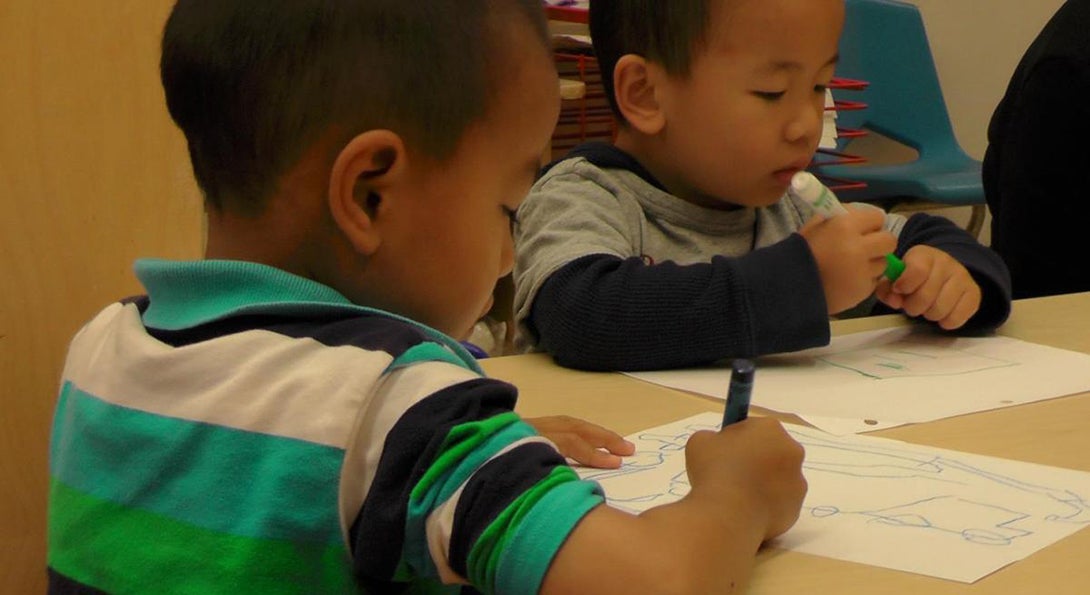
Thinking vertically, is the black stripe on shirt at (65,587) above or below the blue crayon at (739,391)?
below

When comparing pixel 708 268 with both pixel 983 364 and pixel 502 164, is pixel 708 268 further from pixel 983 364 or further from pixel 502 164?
pixel 502 164

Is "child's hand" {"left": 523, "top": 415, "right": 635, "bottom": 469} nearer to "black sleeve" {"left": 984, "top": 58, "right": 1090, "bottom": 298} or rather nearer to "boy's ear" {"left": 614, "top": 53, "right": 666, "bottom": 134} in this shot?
"boy's ear" {"left": 614, "top": 53, "right": 666, "bottom": 134}

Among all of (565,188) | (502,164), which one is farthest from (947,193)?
(502,164)

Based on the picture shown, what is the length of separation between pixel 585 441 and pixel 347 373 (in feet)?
0.89

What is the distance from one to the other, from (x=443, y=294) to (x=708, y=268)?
444 millimetres

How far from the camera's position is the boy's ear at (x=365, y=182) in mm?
569

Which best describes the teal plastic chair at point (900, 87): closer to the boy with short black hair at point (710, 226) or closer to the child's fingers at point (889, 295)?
the boy with short black hair at point (710, 226)

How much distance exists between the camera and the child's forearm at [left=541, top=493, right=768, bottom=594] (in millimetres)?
500

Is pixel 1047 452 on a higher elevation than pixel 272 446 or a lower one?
Result: lower

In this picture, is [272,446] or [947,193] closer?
[272,446]

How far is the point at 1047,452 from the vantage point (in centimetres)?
78

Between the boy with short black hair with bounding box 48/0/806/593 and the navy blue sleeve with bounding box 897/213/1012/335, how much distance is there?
585mm

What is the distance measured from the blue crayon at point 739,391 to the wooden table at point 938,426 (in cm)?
8

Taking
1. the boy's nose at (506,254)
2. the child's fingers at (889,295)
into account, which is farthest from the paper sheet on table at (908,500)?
the child's fingers at (889,295)
